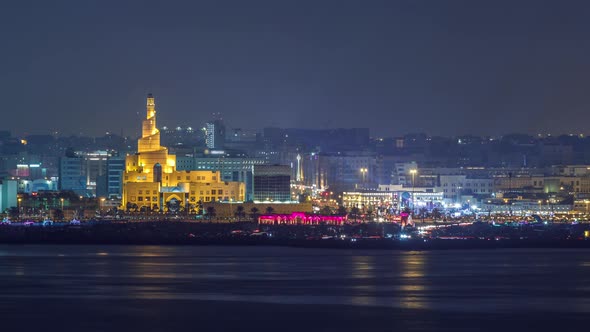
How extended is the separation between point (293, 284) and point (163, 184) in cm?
7320

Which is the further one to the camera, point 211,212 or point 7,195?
point 7,195

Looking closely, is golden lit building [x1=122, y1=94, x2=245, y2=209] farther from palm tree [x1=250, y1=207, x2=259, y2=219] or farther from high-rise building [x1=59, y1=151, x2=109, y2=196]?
high-rise building [x1=59, y1=151, x2=109, y2=196]

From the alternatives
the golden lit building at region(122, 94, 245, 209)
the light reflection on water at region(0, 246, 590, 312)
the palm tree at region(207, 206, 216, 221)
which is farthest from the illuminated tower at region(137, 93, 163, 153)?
the light reflection on water at region(0, 246, 590, 312)

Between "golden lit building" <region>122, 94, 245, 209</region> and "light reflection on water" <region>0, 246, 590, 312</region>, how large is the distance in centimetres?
4852

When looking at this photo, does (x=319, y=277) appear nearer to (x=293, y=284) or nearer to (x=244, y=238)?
(x=293, y=284)

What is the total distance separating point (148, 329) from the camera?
1462 inches

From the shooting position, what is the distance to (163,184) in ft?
397

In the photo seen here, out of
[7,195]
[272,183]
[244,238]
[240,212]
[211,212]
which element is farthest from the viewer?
[272,183]

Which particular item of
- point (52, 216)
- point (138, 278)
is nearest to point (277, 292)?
point (138, 278)

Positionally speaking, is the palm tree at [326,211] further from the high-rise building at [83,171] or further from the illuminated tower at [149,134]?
the high-rise building at [83,171]

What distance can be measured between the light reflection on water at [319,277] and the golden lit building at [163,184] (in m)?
48.5

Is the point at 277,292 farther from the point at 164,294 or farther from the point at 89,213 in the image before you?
the point at 89,213

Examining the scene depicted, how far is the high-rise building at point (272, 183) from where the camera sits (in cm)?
11781

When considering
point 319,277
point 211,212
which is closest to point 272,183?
point 211,212
